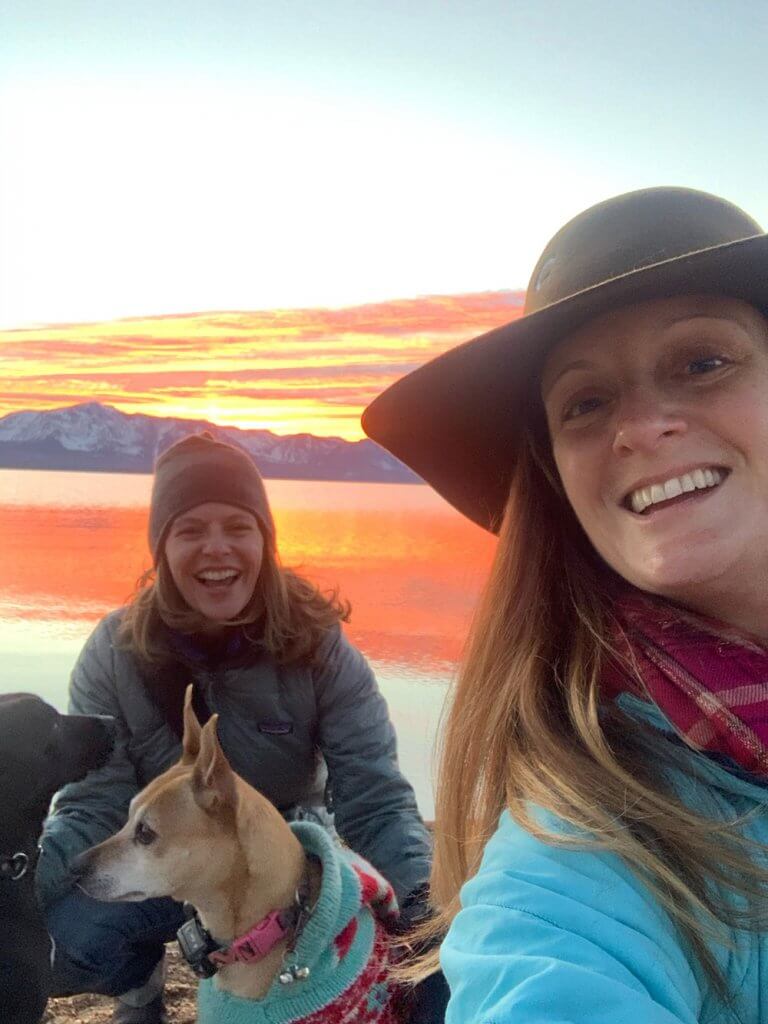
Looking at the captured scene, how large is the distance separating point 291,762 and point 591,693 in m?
2.06

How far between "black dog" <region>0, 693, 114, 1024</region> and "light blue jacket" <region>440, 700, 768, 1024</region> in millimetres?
2062

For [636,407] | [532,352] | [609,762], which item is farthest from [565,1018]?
[532,352]

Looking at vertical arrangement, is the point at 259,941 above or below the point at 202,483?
below

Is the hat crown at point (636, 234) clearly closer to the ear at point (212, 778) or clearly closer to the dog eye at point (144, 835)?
the ear at point (212, 778)

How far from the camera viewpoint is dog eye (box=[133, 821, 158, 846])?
2.56 meters

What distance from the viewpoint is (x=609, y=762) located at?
0.98m

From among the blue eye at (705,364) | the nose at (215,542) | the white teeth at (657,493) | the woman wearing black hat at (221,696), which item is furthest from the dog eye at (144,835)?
the blue eye at (705,364)

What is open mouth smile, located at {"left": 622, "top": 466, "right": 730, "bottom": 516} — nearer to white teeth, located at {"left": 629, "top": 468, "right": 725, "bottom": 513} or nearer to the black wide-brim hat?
white teeth, located at {"left": 629, "top": 468, "right": 725, "bottom": 513}

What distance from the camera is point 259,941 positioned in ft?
7.51

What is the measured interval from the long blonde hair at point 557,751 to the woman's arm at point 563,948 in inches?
1.2

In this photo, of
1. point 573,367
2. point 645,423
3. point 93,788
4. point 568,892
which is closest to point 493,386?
point 573,367

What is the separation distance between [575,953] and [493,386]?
80cm

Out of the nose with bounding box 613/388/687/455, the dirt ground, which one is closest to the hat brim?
the nose with bounding box 613/388/687/455

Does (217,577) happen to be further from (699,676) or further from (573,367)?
(699,676)
